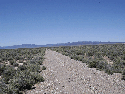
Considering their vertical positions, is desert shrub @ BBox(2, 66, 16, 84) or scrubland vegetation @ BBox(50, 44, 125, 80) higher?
scrubland vegetation @ BBox(50, 44, 125, 80)

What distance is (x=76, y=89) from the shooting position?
28.1ft

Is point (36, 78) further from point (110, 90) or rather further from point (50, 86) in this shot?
point (110, 90)

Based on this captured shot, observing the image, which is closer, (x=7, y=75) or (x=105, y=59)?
(x=7, y=75)

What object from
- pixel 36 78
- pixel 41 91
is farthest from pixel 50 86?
pixel 36 78

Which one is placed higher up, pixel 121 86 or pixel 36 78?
pixel 36 78

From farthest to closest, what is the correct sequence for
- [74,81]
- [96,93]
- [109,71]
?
[109,71] → [74,81] → [96,93]

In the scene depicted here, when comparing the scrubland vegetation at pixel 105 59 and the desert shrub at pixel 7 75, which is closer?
the desert shrub at pixel 7 75

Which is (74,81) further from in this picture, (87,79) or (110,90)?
(110,90)

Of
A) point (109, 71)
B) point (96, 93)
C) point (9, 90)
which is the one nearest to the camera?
point (9, 90)

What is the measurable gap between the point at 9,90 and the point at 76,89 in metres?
4.95

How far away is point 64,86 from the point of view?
8.98 m

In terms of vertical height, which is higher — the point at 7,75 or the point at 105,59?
the point at 105,59

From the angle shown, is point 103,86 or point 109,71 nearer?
point 103,86

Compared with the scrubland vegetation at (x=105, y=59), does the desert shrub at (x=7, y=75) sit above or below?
below
